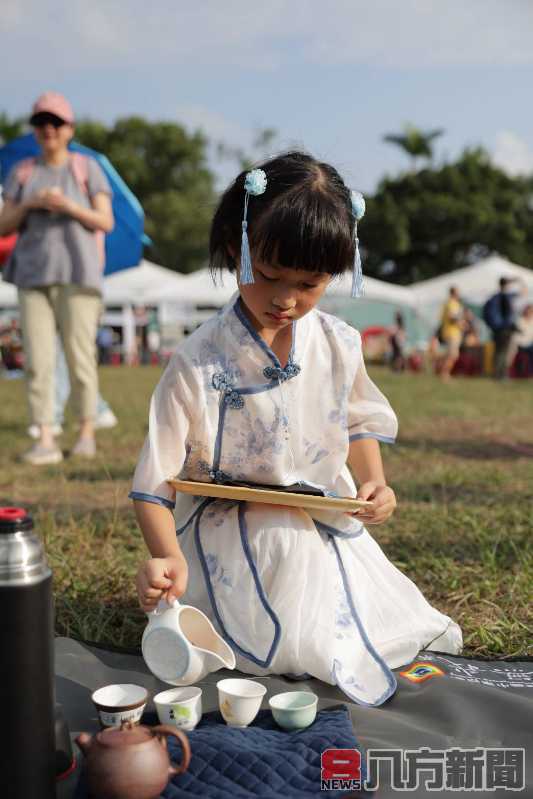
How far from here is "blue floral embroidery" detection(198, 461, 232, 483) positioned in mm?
1967

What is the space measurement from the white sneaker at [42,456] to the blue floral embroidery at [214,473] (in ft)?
8.74

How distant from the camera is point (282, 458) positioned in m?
1.95

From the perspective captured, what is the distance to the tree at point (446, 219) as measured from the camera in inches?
1425

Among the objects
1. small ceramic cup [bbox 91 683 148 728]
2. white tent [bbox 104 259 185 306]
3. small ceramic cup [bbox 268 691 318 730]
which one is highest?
white tent [bbox 104 259 185 306]

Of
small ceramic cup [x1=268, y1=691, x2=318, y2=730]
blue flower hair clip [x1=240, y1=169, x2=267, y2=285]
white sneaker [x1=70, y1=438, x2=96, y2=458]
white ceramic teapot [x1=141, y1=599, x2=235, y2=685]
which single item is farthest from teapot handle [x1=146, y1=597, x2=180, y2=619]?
white sneaker [x1=70, y1=438, x2=96, y2=458]

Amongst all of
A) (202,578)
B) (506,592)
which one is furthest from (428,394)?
(202,578)

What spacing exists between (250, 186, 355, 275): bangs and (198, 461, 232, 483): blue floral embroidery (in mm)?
520

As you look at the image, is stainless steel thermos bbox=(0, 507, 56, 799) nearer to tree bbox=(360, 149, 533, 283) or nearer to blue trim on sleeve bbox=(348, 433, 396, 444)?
blue trim on sleeve bbox=(348, 433, 396, 444)

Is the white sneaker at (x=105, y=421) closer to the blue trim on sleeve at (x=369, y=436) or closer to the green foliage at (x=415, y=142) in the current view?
the blue trim on sleeve at (x=369, y=436)

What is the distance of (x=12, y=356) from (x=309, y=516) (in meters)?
13.3

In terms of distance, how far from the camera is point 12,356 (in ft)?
47.2

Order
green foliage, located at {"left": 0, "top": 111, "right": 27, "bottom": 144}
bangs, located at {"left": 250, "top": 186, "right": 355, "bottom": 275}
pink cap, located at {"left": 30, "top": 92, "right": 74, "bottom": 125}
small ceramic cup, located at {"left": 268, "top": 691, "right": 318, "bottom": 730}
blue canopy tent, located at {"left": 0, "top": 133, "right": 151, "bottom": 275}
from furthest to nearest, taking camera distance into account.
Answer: green foliage, located at {"left": 0, "top": 111, "right": 27, "bottom": 144} < blue canopy tent, located at {"left": 0, "top": 133, "right": 151, "bottom": 275} < pink cap, located at {"left": 30, "top": 92, "right": 74, "bottom": 125} < bangs, located at {"left": 250, "top": 186, "right": 355, "bottom": 275} < small ceramic cup, located at {"left": 268, "top": 691, "right": 318, "bottom": 730}

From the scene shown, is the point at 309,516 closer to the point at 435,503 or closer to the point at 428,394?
the point at 435,503

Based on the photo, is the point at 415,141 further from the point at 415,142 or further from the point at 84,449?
the point at 84,449
